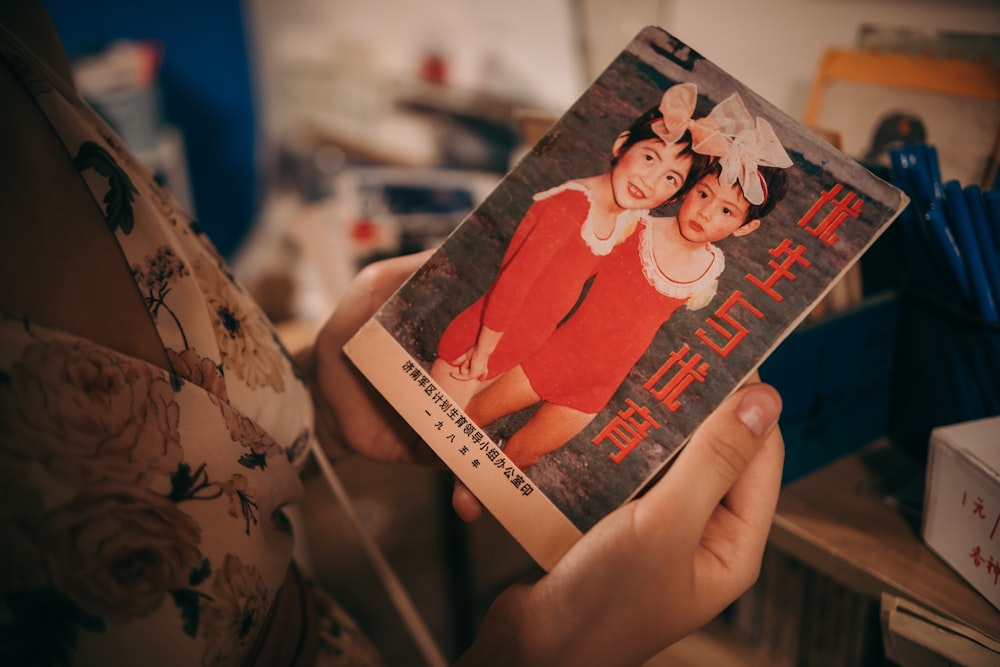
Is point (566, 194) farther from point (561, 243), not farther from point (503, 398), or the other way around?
point (503, 398)

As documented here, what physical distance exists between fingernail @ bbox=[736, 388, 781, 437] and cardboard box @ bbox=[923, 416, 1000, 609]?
160 millimetres

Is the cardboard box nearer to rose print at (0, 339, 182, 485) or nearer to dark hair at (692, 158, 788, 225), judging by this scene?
dark hair at (692, 158, 788, 225)

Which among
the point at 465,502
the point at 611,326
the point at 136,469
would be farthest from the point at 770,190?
the point at 136,469


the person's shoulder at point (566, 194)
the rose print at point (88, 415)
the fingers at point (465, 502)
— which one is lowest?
the fingers at point (465, 502)

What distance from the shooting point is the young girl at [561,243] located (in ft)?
1.59

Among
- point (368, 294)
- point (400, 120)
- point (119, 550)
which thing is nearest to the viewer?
point (119, 550)

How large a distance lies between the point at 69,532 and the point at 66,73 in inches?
18.7

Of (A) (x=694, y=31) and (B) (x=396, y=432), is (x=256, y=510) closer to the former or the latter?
(B) (x=396, y=432)

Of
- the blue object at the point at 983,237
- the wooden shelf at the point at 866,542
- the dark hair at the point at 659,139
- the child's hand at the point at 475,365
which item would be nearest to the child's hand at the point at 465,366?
the child's hand at the point at 475,365

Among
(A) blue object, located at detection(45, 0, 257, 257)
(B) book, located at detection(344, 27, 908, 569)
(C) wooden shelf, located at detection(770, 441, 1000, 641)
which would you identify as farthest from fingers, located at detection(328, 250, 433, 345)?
(A) blue object, located at detection(45, 0, 257, 257)

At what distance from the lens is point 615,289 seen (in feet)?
1.57

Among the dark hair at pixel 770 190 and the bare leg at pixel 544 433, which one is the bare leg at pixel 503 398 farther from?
the dark hair at pixel 770 190

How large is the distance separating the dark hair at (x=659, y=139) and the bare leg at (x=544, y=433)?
0.20m

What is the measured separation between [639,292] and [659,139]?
0.44ft
